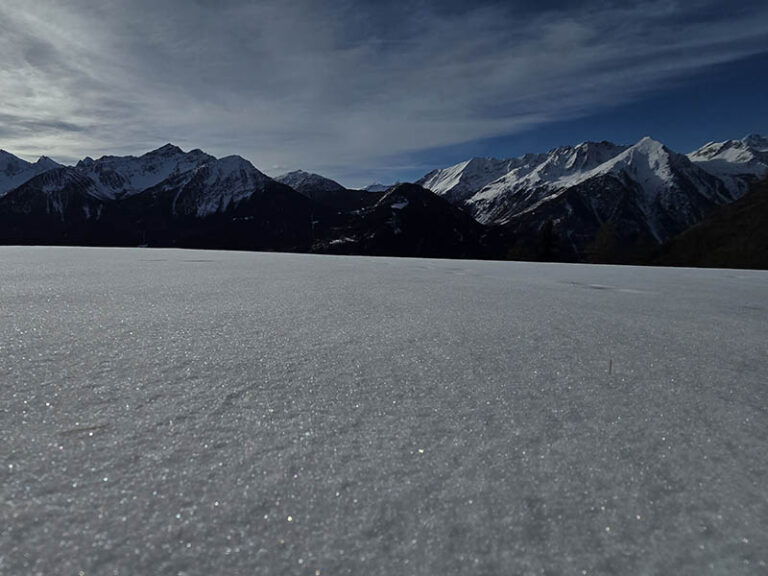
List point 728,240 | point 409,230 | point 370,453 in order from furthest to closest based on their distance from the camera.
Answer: point 409,230
point 728,240
point 370,453

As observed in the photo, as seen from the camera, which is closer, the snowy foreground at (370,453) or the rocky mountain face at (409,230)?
the snowy foreground at (370,453)

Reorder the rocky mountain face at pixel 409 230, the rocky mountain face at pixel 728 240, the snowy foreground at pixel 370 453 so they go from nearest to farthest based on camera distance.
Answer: the snowy foreground at pixel 370 453
the rocky mountain face at pixel 728 240
the rocky mountain face at pixel 409 230

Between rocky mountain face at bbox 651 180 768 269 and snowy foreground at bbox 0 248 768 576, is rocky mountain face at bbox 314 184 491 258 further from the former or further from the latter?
snowy foreground at bbox 0 248 768 576

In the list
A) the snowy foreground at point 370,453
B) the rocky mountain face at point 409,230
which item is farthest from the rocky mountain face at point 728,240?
the rocky mountain face at point 409,230

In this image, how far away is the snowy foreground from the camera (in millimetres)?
689

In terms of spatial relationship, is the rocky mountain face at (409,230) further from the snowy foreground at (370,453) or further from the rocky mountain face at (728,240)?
the snowy foreground at (370,453)

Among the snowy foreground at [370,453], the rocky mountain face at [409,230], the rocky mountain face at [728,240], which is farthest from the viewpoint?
the rocky mountain face at [409,230]

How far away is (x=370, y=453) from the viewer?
0.95 metres

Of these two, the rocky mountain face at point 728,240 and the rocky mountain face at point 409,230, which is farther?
the rocky mountain face at point 409,230

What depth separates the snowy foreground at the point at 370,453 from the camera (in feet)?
2.26

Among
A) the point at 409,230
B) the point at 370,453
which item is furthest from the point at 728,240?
the point at 409,230

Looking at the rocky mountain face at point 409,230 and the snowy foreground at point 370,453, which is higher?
the rocky mountain face at point 409,230

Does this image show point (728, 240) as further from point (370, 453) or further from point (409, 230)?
point (409, 230)

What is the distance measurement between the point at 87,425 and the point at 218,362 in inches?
19.5
